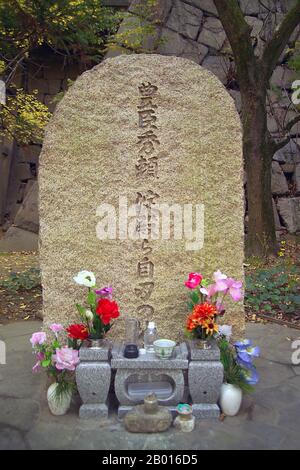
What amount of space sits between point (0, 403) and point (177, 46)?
8.65 metres

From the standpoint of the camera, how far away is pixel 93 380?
8.73 feet

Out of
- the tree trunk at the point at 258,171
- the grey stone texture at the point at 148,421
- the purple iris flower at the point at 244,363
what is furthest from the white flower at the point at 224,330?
the tree trunk at the point at 258,171

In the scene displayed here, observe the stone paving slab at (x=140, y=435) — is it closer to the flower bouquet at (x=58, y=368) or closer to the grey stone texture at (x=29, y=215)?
the flower bouquet at (x=58, y=368)

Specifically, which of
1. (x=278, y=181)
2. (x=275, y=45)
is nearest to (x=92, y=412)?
(x=275, y=45)

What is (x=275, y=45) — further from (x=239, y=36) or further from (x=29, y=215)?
(x=29, y=215)

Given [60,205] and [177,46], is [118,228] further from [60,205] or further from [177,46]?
[177,46]

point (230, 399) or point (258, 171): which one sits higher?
point (258, 171)

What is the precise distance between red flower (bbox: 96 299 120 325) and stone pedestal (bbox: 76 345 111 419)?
19cm

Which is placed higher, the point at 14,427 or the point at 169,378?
the point at 169,378

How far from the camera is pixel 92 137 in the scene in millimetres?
3062

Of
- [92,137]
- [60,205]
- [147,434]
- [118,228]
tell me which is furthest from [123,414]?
[92,137]

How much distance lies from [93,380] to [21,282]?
379cm

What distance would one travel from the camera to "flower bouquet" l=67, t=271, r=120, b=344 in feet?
9.04

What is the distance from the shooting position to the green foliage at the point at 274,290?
5.14 meters
